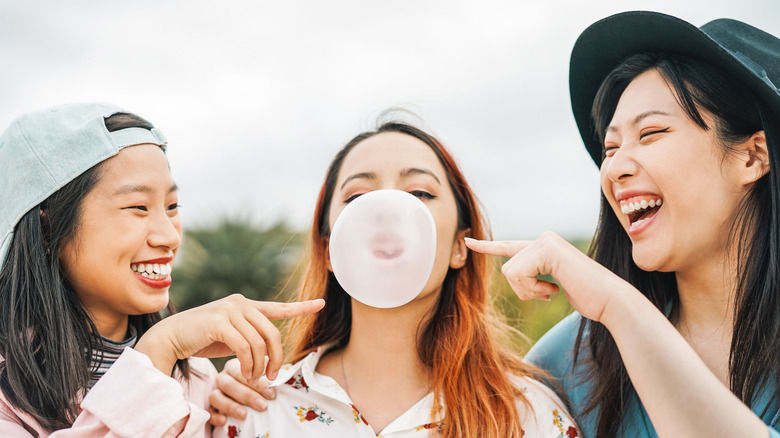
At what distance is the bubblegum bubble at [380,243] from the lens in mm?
2174

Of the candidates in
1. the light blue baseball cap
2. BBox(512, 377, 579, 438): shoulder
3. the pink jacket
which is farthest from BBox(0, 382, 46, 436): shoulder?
BBox(512, 377, 579, 438): shoulder

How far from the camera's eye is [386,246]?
2189 mm

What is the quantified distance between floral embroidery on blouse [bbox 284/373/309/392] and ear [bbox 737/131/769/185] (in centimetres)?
176

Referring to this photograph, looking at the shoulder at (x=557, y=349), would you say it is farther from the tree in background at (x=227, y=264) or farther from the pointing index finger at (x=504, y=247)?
the tree in background at (x=227, y=264)

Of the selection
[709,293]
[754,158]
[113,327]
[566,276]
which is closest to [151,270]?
[113,327]

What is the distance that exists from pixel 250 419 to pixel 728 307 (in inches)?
70.3

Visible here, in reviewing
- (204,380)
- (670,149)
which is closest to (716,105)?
(670,149)

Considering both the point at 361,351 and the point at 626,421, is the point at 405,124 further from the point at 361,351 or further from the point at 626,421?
the point at 626,421

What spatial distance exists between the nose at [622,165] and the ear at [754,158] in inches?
14.4

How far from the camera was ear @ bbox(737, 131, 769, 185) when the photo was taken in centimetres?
237

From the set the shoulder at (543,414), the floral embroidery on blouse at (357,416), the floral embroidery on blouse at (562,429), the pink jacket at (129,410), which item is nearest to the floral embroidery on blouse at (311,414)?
the floral embroidery on blouse at (357,416)

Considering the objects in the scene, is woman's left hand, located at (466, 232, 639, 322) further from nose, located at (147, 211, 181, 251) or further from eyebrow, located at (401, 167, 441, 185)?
nose, located at (147, 211, 181, 251)

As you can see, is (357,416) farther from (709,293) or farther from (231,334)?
(709,293)

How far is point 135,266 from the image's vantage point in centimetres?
244
